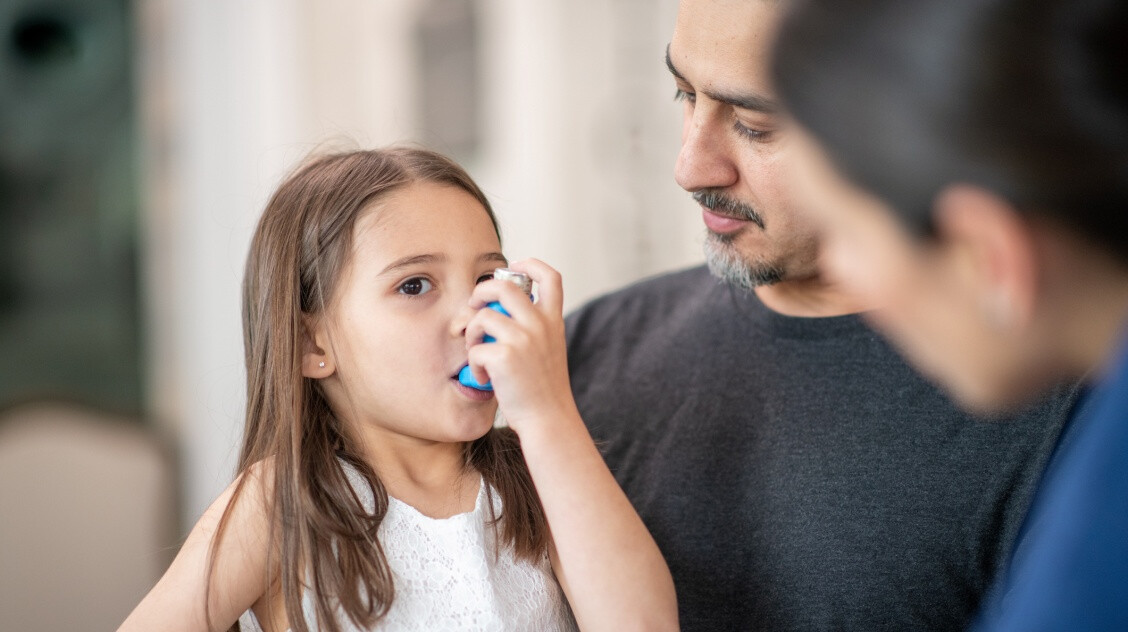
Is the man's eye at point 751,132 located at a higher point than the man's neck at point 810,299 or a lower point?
higher

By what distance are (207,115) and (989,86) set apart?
3.79 m

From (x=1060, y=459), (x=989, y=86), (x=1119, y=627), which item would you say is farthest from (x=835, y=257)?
(x=1060, y=459)

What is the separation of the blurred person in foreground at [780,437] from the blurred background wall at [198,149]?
204 centimetres

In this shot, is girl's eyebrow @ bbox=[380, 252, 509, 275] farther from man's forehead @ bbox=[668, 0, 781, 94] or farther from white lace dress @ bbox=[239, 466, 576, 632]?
man's forehead @ bbox=[668, 0, 781, 94]

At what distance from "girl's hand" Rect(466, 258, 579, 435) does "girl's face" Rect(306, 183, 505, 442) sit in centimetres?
7

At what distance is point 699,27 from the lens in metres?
1.39

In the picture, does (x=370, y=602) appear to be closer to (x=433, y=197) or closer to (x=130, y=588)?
(x=433, y=197)

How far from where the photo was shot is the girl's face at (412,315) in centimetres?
129

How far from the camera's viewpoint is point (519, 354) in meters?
1.18

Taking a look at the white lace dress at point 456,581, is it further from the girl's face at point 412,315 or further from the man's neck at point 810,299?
the man's neck at point 810,299

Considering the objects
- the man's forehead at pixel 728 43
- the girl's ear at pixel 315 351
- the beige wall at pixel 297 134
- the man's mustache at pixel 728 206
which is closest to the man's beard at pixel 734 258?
the man's mustache at pixel 728 206

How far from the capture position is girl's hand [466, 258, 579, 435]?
1182mm

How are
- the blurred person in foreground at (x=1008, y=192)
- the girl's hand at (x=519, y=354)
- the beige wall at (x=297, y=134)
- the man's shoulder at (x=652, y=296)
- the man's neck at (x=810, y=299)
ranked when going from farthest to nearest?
the beige wall at (x=297, y=134), the man's shoulder at (x=652, y=296), the man's neck at (x=810, y=299), the girl's hand at (x=519, y=354), the blurred person in foreground at (x=1008, y=192)

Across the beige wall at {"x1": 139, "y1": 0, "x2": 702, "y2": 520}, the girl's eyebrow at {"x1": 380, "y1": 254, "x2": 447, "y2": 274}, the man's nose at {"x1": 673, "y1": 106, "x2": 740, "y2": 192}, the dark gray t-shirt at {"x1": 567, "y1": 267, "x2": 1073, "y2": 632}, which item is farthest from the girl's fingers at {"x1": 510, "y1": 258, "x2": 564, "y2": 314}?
the beige wall at {"x1": 139, "y1": 0, "x2": 702, "y2": 520}
